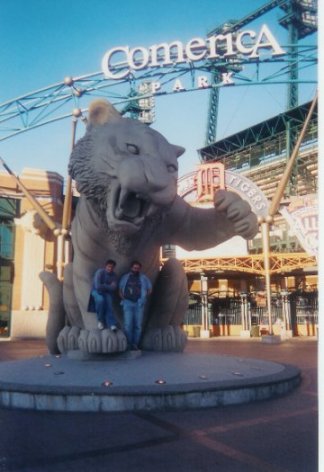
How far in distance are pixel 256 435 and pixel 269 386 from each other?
1.06 meters

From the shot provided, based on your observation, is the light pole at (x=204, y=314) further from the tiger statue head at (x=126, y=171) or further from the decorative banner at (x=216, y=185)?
the tiger statue head at (x=126, y=171)

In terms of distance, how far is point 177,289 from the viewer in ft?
15.0

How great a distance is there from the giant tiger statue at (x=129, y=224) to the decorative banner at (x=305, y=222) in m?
10.9

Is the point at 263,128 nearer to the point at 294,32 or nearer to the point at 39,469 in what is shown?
the point at 294,32

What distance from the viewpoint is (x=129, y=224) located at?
334cm

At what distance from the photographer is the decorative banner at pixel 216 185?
15482mm

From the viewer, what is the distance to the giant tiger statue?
3.32 meters

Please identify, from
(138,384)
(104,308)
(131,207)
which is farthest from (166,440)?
(104,308)

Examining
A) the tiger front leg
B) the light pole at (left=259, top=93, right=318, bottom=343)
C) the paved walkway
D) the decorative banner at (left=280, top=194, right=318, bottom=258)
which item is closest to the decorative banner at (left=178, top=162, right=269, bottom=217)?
the decorative banner at (left=280, top=194, right=318, bottom=258)

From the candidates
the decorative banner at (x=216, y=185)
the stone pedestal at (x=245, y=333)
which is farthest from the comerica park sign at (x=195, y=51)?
the stone pedestal at (x=245, y=333)

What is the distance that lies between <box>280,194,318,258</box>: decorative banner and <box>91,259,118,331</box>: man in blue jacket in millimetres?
11544

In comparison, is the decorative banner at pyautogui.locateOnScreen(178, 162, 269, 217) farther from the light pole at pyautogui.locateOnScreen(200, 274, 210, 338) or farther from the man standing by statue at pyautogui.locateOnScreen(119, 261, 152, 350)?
the man standing by statue at pyautogui.locateOnScreen(119, 261, 152, 350)

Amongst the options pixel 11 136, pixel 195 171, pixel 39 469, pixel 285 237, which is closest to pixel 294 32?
pixel 285 237

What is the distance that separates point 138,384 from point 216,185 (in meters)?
14.9
